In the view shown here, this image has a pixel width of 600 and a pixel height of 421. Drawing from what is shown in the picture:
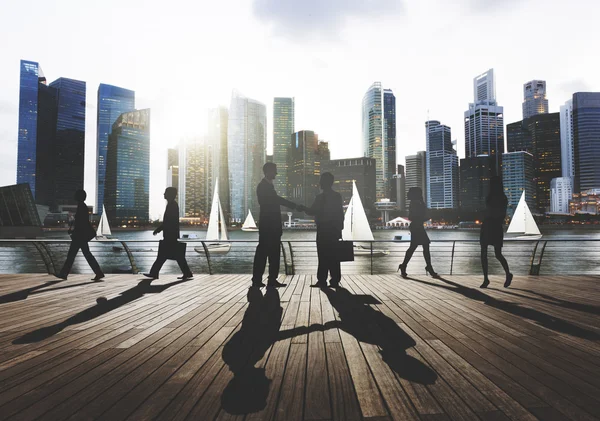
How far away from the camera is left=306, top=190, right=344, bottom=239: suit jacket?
506 cm

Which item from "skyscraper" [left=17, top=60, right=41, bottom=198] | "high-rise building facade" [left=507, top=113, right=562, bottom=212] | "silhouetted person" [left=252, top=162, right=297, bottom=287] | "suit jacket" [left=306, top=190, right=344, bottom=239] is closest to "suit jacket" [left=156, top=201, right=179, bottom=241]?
"silhouetted person" [left=252, top=162, right=297, bottom=287]

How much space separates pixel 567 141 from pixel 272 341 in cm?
24764

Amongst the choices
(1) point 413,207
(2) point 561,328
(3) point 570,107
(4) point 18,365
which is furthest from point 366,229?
(3) point 570,107

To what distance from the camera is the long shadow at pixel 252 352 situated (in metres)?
1.56

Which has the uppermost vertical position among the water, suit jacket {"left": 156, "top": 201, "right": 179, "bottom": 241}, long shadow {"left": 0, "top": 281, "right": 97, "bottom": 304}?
suit jacket {"left": 156, "top": 201, "right": 179, "bottom": 241}

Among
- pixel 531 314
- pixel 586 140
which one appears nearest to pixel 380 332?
pixel 531 314

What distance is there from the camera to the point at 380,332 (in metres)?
→ 2.71

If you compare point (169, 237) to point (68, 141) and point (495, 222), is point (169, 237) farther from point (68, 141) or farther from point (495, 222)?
point (68, 141)

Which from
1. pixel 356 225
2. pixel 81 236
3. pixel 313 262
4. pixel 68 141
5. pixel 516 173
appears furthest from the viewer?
pixel 68 141

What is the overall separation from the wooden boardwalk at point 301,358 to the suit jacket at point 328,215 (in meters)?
1.25

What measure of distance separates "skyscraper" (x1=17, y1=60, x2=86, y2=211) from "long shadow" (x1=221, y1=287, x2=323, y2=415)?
20874 centimetres

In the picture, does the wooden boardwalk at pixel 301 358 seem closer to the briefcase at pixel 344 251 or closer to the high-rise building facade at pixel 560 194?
the briefcase at pixel 344 251

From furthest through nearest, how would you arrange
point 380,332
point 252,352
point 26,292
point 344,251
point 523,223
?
point 523,223
point 344,251
point 26,292
point 380,332
point 252,352

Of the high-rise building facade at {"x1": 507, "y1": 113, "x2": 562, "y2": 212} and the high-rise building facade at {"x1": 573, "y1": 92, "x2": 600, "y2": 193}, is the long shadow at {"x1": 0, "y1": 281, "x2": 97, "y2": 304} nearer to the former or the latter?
the high-rise building facade at {"x1": 507, "y1": 113, "x2": 562, "y2": 212}
